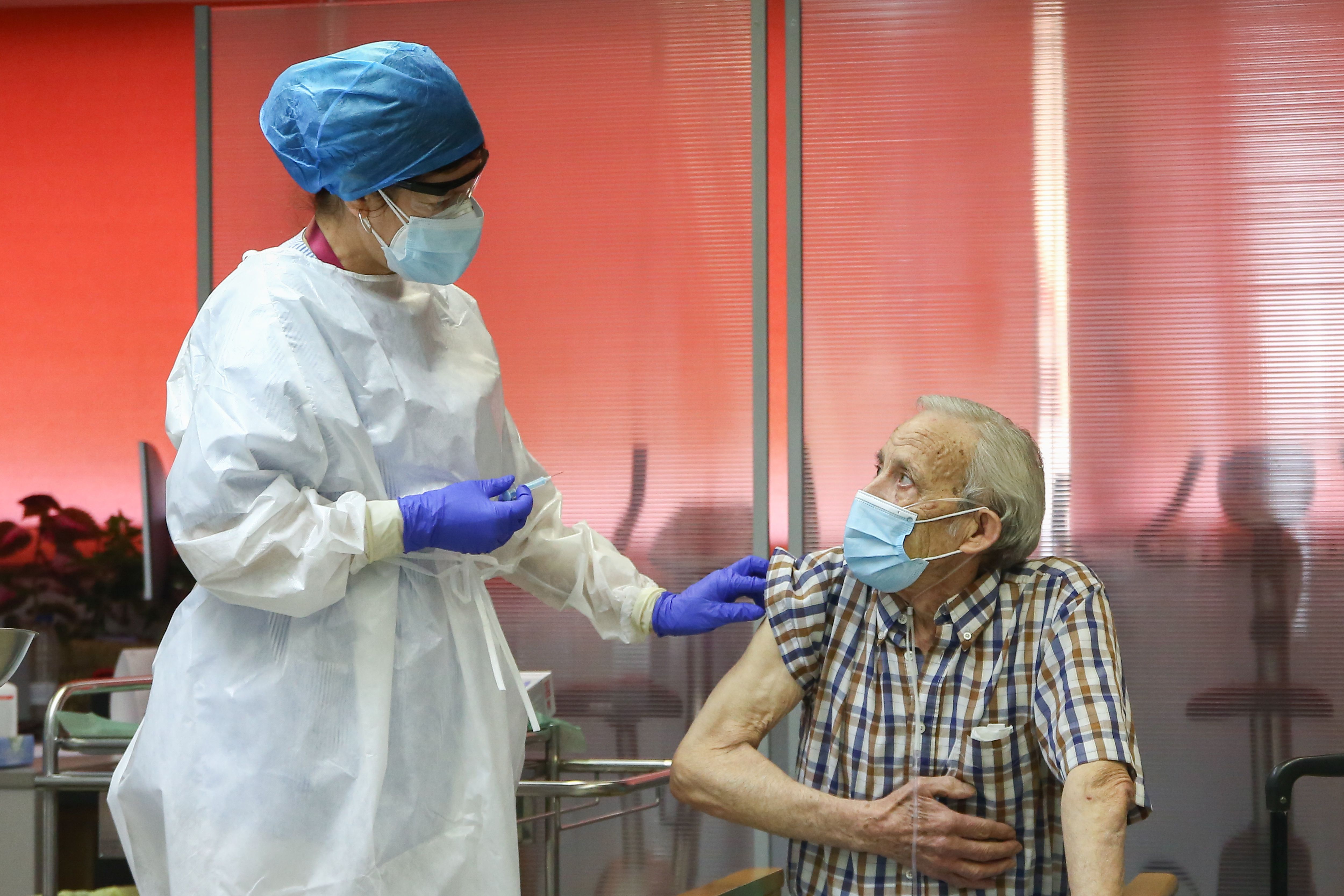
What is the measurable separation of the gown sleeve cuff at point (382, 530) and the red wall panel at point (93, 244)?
329cm

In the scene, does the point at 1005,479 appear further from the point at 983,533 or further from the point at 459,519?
the point at 459,519

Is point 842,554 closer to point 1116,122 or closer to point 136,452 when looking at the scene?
point 1116,122

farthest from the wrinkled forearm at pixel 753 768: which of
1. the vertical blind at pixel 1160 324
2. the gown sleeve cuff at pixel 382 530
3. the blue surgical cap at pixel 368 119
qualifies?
the vertical blind at pixel 1160 324

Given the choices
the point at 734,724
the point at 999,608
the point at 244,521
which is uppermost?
the point at 244,521

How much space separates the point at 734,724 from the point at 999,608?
416 mm

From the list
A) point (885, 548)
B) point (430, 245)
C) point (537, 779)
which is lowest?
point (537, 779)

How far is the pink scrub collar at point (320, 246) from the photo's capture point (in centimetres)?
162

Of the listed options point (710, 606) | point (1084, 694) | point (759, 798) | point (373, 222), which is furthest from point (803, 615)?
point (373, 222)

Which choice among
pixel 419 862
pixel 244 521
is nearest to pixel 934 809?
pixel 419 862

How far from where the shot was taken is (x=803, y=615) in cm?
184

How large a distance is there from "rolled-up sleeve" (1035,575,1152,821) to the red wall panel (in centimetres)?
356

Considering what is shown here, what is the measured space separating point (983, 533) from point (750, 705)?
0.42m

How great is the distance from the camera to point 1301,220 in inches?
105

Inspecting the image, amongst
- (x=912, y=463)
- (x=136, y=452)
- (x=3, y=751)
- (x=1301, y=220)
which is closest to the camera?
(x=912, y=463)
